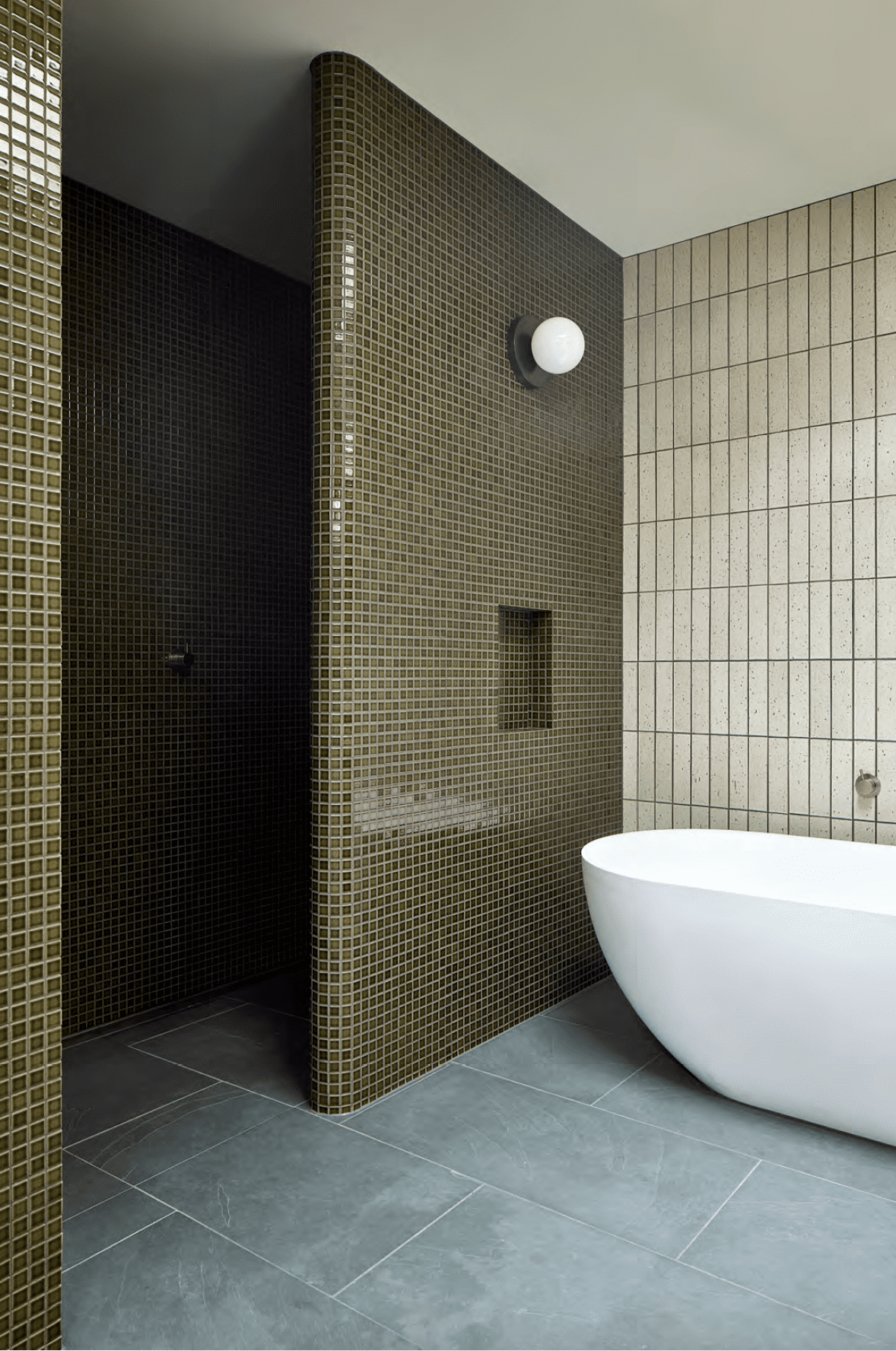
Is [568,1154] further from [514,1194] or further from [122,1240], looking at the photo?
[122,1240]

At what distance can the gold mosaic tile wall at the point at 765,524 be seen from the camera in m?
3.07

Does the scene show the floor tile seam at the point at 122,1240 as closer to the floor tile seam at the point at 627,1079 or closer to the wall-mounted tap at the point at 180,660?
the floor tile seam at the point at 627,1079

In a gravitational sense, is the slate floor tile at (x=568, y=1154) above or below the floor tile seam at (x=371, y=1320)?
below

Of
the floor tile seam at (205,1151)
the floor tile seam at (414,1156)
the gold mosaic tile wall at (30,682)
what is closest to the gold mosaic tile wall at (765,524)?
the floor tile seam at (414,1156)

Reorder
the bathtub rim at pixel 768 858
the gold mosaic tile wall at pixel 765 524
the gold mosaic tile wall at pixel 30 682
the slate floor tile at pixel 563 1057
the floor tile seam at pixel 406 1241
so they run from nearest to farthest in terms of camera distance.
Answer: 1. the gold mosaic tile wall at pixel 30 682
2. the floor tile seam at pixel 406 1241
3. the slate floor tile at pixel 563 1057
4. the bathtub rim at pixel 768 858
5. the gold mosaic tile wall at pixel 765 524

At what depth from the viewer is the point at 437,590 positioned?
2.71 metres

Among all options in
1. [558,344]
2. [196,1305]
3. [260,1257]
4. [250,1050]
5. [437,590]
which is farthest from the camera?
[558,344]

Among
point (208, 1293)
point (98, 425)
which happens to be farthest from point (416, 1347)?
point (98, 425)

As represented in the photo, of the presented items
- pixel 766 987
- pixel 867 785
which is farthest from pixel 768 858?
pixel 766 987

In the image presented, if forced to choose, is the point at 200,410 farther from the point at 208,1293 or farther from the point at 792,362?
the point at 208,1293

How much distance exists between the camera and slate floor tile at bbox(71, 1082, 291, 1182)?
2.15 m

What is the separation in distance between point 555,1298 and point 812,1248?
0.54m

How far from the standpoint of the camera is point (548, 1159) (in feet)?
7.16

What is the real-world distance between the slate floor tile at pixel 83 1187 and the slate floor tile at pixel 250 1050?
50 centimetres
